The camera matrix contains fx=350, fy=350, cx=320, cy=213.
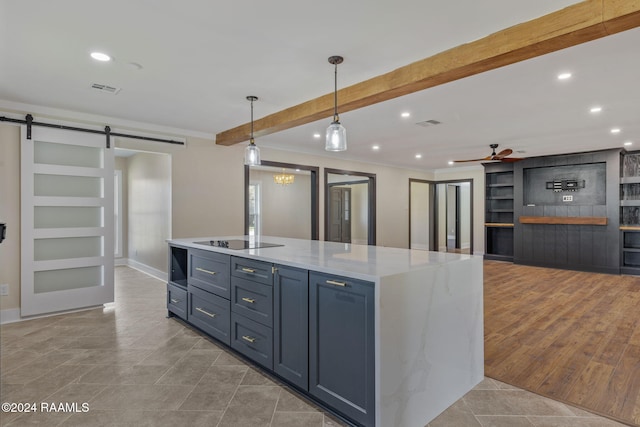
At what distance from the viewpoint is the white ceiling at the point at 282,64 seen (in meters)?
2.18

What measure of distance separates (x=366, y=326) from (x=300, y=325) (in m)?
0.56

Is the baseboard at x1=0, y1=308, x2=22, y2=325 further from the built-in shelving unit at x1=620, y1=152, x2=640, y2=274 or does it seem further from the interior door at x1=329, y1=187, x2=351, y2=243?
the built-in shelving unit at x1=620, y1=152, x2=640, y2=274

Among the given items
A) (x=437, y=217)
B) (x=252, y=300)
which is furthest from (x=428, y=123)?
(x=437, y=217)

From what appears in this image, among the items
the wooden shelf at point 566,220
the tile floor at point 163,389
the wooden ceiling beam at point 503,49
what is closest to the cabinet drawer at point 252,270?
the tile floor at point 163,389

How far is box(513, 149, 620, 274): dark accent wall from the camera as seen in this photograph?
21.7 feet

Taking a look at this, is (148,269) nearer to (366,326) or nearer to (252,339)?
(252,339)

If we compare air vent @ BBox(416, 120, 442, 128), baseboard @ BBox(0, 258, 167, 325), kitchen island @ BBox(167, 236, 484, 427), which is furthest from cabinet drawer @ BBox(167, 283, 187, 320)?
air vent @ BBox(416, 120, 442, 128)

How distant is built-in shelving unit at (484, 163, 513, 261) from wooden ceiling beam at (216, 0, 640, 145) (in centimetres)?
619

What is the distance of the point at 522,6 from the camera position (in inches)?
81.7

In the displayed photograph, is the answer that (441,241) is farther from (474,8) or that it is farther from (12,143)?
(12,143)

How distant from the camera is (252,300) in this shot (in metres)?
2.66

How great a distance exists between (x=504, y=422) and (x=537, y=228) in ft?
22.0

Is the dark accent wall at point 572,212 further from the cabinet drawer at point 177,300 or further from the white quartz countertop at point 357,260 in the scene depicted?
the cabinet drawer at point 177,300

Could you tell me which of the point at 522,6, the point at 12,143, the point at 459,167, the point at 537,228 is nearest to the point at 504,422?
the point at 522,6
